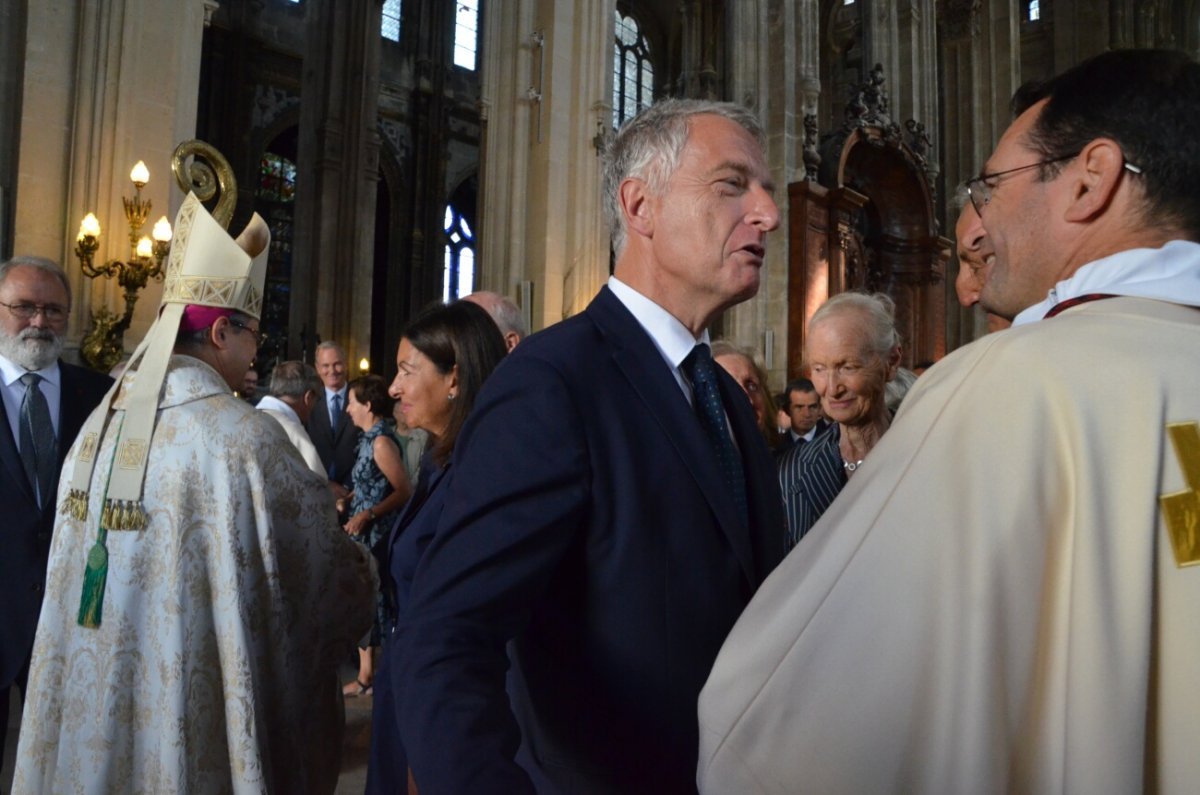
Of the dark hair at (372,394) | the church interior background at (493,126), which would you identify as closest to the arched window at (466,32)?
the church interior background at (493,126)

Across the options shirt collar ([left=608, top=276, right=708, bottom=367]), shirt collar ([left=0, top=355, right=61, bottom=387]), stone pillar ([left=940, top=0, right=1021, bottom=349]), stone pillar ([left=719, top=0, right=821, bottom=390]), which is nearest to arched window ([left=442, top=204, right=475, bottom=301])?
stone pillar ([left=719, top=0, right=821, bottom=390])

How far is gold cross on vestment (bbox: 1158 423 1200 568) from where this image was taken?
2.89 feet

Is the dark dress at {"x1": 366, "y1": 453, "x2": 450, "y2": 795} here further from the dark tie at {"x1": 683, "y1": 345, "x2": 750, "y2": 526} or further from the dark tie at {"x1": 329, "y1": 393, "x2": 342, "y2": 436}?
the dark tie at {"x1": 329, "y1": 393, "x2": 342, "y2": 436}

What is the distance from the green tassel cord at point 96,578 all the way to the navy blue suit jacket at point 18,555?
3.46ft

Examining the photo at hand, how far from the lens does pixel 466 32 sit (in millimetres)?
23797

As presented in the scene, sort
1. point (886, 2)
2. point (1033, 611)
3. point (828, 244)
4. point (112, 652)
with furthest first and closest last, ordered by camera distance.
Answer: point (886, 2) < point (828, 244) < point (112, 652) < point (1033, 611)

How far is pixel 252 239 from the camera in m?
2.96

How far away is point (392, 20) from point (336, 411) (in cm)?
1768

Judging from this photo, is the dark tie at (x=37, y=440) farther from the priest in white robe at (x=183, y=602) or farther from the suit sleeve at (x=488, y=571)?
the suit sleeve at (x=488, y=571)

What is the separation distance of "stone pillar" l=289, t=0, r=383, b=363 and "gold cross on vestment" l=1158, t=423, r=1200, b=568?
45.9 feet

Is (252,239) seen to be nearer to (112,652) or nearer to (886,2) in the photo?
(112,652)

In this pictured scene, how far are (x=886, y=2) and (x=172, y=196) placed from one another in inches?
555

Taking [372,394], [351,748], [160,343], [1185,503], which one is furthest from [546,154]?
[1185,503]

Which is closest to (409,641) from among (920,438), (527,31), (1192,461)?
(920,438)
